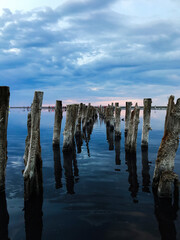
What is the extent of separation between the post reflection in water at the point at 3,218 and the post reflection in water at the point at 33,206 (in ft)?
1.44

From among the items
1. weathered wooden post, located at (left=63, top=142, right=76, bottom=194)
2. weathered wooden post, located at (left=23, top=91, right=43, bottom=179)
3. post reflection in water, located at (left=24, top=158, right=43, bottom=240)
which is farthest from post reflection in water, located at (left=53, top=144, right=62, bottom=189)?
weathered wooden post, located at (left=23, top=91, right=43, bottom=179)

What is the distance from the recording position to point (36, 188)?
6152mm

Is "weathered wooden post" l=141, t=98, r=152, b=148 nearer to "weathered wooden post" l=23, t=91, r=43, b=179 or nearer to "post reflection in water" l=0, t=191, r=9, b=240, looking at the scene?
"weathered wooden post" l=23, t=91, r=43, b=179

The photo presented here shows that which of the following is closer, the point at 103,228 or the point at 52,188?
the point at 103,228

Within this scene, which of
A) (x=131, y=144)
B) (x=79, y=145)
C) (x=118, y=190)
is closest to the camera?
(x=118, y=190)

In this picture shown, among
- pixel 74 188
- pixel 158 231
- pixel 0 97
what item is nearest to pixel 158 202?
pixel 158 231

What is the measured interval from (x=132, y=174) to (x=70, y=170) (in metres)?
2.65

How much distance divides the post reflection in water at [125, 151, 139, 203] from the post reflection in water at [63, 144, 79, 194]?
1941 mm

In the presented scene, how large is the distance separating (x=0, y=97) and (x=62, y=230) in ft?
12.7

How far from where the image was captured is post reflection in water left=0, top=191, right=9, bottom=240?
4.54 meters

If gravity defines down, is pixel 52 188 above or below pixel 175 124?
below

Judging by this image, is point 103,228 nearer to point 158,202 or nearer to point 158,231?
point 158,231

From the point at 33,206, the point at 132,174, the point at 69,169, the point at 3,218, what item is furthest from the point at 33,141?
the point at 132,174

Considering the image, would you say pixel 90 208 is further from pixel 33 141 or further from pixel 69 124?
pixel 69 124
